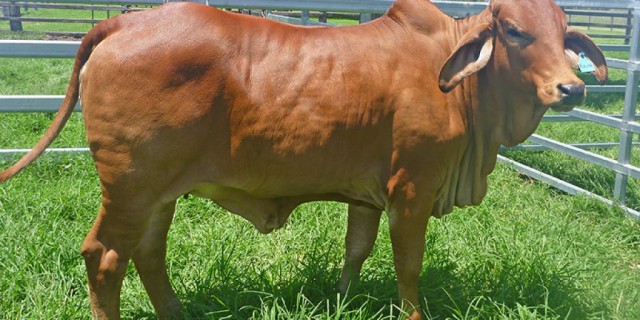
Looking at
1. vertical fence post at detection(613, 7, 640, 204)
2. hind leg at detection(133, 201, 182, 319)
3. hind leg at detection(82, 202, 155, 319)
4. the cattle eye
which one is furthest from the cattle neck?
vertical fence post at detection(613, 7, 640, 204)

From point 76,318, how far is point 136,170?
0.87 meters

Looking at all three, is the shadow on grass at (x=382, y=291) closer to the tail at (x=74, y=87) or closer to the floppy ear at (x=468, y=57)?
the tail at (x=74, y=87)

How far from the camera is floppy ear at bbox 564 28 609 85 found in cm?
327

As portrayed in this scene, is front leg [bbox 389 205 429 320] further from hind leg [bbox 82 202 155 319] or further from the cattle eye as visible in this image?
hind leg [bbox 82 202 155 319]

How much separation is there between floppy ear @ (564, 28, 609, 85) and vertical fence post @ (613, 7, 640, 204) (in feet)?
6.88

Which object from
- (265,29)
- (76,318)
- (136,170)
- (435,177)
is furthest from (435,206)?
(76,318)

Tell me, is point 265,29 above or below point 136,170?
above

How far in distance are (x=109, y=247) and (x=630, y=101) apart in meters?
4.10

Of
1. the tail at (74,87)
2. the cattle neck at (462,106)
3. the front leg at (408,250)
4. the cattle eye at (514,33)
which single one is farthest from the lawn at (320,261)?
the cattle eye at (514,33)

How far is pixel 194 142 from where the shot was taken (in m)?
2.78

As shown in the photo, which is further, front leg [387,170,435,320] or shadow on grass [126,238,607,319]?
shadow on grass [126,238,607,319]

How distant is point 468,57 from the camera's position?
9.68ft

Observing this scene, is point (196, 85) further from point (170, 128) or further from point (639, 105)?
point (639, 105)

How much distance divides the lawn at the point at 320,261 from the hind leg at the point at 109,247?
14.0 inches
